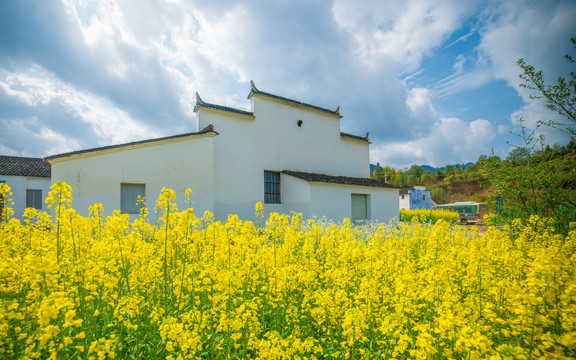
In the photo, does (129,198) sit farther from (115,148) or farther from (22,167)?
(22,167)

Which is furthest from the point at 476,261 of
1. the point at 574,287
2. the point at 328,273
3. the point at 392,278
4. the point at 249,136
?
the point at 249,136

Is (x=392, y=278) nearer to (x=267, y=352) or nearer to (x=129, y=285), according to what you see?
(x=267, y=352)

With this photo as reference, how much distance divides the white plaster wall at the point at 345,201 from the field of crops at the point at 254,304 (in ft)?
28.6

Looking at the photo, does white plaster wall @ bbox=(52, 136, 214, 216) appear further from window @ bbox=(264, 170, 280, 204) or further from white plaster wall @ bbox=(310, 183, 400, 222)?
white plaster wall @ bbox=(310, 183, 400, 222)

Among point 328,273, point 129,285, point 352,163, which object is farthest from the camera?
point 352,163

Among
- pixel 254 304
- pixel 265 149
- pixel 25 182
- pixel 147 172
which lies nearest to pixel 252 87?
pixel 265 149

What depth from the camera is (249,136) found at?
539 inches

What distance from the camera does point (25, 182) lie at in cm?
1844

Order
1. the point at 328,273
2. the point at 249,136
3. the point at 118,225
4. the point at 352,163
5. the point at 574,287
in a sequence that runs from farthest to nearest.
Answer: the point at 352,163, the point at 249,136, the point at 118,225, the point at 328,273, the point at 574,287

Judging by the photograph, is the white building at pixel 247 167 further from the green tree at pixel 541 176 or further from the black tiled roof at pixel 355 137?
the green tree at pixel 541 176

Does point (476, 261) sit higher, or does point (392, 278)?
point (476, 261)

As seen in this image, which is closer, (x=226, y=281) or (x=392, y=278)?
(x=226, y=281)

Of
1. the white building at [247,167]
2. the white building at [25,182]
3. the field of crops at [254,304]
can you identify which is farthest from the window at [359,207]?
the white building at [25,182]

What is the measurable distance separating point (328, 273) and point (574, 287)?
2.21 m
